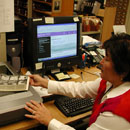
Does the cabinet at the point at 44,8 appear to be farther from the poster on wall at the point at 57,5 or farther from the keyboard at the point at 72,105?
the keyboard at the point at 72,105

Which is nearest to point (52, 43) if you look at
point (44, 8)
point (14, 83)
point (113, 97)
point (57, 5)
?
point (14, 83)

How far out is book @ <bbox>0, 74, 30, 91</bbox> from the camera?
1146 mm

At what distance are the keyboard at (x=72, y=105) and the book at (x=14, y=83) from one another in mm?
281

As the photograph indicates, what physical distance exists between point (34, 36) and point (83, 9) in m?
3.95

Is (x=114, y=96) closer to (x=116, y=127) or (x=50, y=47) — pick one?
(x=116, y=127)

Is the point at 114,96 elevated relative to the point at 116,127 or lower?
elevated

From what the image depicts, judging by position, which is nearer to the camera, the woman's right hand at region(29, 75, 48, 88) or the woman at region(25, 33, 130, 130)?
the woman at region(25, 33, 130, 130)

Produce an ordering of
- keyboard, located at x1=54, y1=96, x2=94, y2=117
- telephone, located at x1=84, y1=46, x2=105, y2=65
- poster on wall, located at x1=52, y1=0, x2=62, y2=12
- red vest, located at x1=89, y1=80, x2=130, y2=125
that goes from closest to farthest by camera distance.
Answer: red vest, located at x1=89, y1=80, x2=130, y2=125 → keyboard, located at x1=54, y1=96, x2=94, y2=117 → telephone, located at x1=84, y1=46, x2=105, y2=65 → poster on wall, located at x1=52, y1=0, x2=62, y2=12

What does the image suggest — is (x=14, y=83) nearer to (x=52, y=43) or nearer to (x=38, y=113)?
(x=38, y=113)

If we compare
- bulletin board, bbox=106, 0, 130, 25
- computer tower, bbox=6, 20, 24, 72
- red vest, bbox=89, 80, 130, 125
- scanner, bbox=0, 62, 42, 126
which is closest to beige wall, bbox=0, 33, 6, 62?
computer tower, bbox=6, 20, 24, 72

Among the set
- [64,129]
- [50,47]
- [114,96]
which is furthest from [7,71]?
[114,96]

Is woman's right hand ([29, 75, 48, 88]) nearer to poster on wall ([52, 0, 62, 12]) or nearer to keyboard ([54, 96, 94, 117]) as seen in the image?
keyboard ([54, 96, 94, 117])

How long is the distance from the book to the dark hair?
56 centimetres

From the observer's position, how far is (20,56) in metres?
1.70
